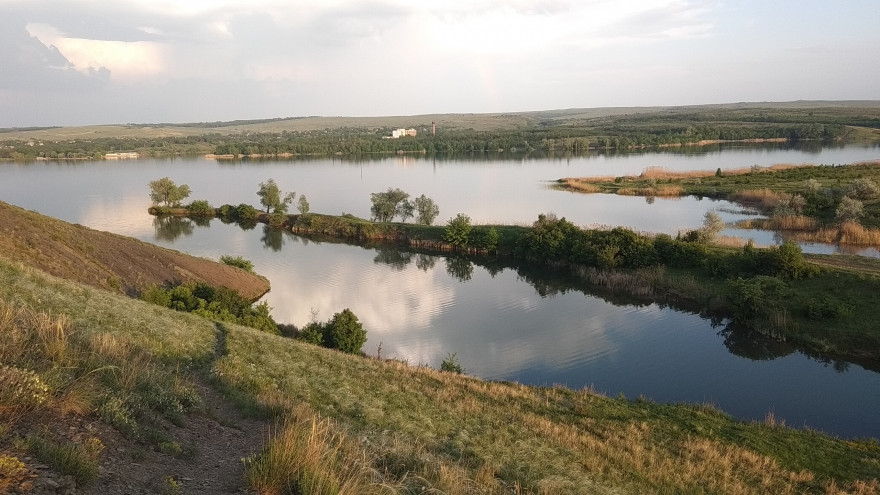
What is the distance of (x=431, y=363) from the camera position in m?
24.5

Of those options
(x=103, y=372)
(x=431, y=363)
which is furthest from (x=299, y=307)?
(x=103, y=372)

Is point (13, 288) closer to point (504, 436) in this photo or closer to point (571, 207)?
point (504, 436)

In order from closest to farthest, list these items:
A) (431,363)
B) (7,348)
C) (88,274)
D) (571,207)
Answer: (7,348)
(88,274)
(431,363)
(571,207)

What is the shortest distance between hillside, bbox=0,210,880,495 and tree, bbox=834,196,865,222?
36609mm

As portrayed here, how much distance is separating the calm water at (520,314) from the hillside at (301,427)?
18.3 feet

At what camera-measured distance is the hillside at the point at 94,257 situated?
70.9ft

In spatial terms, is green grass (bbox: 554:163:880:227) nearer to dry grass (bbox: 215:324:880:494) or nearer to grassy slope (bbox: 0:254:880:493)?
grassy slope (bbox: 0:254:880:493)

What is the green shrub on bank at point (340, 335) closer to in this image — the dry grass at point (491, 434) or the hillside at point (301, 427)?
the hillside at point (301, 427)

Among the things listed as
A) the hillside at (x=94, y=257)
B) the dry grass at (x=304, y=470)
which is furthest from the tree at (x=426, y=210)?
the dry grass at (x=304, y=470)

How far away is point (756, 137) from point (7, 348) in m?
180

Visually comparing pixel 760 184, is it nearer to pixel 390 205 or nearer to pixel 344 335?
pixel 390 205

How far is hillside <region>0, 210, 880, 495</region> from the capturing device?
201 inches

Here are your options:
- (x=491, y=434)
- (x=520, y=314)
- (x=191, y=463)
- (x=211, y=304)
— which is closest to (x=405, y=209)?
(x=520, y=314)

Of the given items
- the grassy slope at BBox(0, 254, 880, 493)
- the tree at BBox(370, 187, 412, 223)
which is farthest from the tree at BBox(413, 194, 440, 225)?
→ the grassy slope at BBox(0, 254, 880, 493)
